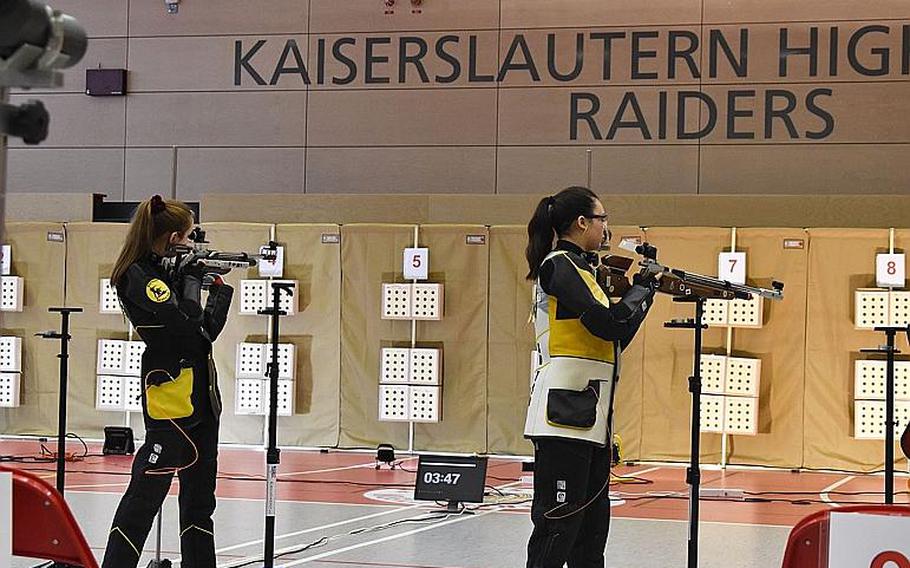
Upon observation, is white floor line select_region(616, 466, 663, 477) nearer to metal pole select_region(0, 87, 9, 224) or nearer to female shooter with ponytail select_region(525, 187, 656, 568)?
female shooter with ponytail select_region(525, 187, 656, 568)

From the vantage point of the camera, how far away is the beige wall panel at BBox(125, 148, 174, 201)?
14.3m

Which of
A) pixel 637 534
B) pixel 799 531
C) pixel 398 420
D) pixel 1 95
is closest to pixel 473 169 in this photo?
pixel 398 420

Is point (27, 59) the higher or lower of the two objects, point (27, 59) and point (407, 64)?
the lower

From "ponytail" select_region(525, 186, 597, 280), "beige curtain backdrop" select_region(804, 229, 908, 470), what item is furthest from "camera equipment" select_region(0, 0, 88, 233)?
"beige curtain backdrop" select_region(804, 229, 908, 470)

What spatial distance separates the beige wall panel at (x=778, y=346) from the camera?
38.3 ft

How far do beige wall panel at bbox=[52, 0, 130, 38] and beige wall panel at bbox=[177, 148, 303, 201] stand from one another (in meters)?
1.56

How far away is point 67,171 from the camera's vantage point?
14.6m

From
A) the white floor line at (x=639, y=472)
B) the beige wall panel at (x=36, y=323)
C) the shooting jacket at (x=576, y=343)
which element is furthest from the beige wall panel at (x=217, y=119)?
the shooting jacket at (x=576, y=343)

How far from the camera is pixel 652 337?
1193 cm

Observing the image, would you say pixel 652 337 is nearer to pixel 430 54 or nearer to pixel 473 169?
pixel 473 169

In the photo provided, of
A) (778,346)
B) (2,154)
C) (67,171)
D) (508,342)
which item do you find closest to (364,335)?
(508,342)

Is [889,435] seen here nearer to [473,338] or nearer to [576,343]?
[576,343]

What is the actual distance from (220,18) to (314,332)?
12.6 feet

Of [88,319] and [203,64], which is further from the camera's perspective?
[203,64]
